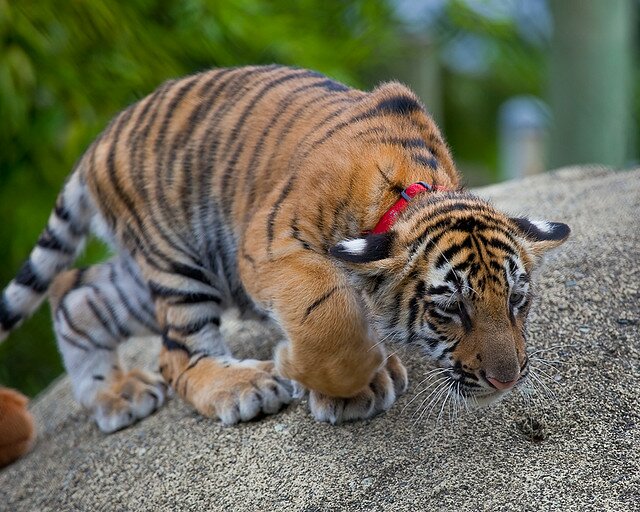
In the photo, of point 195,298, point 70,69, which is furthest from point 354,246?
point 70,69

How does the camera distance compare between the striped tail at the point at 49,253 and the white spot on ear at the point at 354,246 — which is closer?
the white spot on ear at the point at 354,246

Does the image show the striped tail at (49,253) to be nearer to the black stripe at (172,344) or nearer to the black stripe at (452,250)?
the black stripe at (172,344)

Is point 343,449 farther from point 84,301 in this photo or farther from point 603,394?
point 84,301

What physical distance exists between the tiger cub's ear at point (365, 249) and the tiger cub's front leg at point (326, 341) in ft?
0.72

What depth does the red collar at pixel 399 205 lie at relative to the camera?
2.51 meters

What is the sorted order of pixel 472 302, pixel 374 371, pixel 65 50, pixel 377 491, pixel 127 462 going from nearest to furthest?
pixel 472 302, pixel 377 491, pixel 374 371, pixel 127 462, pixel 65 50

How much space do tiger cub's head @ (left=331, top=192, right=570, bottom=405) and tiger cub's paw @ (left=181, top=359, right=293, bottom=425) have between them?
1.60ft

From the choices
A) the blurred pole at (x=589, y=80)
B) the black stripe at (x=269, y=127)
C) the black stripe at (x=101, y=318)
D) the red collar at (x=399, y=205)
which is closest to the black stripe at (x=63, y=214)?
the black stripe at (x=101, y=318)

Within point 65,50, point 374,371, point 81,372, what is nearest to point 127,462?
point 81,372

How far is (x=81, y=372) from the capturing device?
350 cm

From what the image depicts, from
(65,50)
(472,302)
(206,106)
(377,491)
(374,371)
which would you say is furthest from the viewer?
(65,50)

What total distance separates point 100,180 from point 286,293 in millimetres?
1073

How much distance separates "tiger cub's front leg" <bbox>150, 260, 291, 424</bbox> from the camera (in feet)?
9.55

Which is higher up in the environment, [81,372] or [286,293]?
[286,293]
